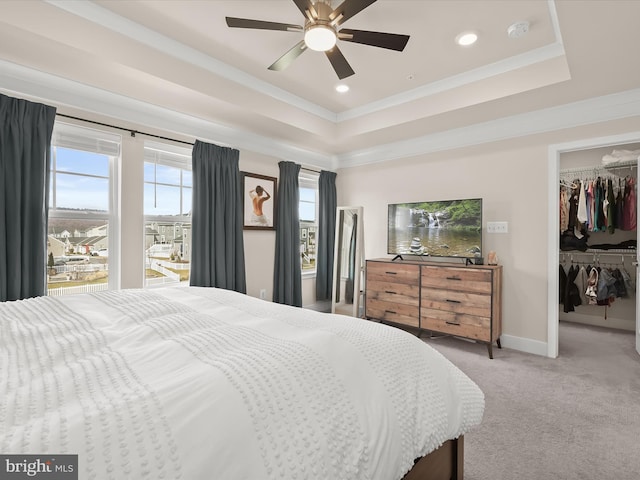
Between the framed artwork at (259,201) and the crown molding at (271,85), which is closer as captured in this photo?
the crown molding at (271,85)

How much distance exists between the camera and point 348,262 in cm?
475

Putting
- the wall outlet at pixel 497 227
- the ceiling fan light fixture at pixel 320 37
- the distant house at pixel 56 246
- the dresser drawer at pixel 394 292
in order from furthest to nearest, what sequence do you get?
1. the dresser drawer at pixel 394 292
2. the wall outlet at pixel 497 227
3. the distant house at pixel 56 246
4. the ceiling fan light fixture at pixel 320 37

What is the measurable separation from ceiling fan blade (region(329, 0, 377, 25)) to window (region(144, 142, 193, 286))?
2191 mm

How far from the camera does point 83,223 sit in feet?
9.53

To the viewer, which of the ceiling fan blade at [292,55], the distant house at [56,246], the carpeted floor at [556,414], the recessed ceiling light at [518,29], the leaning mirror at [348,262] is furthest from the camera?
the leaning mirror at [348,262]

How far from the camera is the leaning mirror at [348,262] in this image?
4605 mm

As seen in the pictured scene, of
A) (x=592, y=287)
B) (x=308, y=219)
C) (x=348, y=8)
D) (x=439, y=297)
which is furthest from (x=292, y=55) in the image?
(x=592, y=287)

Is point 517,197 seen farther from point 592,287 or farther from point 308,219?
point 308,219

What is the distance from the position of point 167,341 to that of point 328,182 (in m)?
4.00

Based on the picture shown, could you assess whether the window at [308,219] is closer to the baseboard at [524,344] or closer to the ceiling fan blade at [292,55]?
the ceiling fan blade at [292,55]

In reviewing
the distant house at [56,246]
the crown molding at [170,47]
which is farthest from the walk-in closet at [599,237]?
the distant house at [56,246]

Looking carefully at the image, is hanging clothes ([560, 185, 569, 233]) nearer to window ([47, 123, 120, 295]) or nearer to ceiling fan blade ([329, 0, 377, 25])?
ceiling fan blade ([329, 0, 377, 25])

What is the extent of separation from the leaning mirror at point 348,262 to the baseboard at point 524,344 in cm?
179

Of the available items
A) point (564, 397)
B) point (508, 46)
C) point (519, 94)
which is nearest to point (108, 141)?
point (508, 46)
